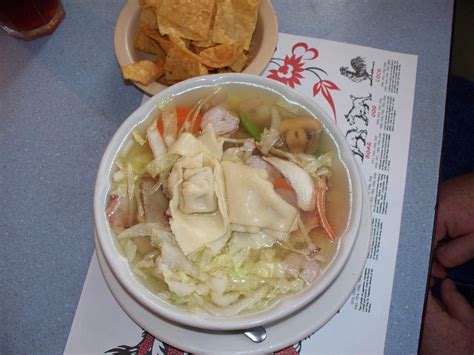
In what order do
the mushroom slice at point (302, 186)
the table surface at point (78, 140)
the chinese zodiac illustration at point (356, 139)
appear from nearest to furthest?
1. the mushroom slice at point (302, 186)
2. the table surface at point (78, 140)
3. the chinese zodiac illustration at point (356, 139)

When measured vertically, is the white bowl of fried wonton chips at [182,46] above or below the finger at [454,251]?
above

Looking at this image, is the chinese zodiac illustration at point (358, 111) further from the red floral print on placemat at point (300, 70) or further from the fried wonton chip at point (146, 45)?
the fried wonton chip at point (146, 45)

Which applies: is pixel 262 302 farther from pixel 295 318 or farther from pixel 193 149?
pixel 193 149

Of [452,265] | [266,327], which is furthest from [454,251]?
[266,327]

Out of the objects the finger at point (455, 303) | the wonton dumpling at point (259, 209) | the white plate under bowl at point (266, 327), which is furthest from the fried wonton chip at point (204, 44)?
the finger at point (455, 303)

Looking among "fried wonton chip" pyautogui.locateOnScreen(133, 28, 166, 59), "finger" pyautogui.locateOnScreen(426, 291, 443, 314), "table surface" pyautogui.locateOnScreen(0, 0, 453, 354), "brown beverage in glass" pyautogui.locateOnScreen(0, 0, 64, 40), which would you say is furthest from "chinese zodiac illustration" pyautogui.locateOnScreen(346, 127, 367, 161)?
"brown beverage in glass" pyautogui.locateOnScreen(0, 0, 64, 40)

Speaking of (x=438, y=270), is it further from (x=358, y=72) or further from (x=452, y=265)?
(x=358, y=72)
